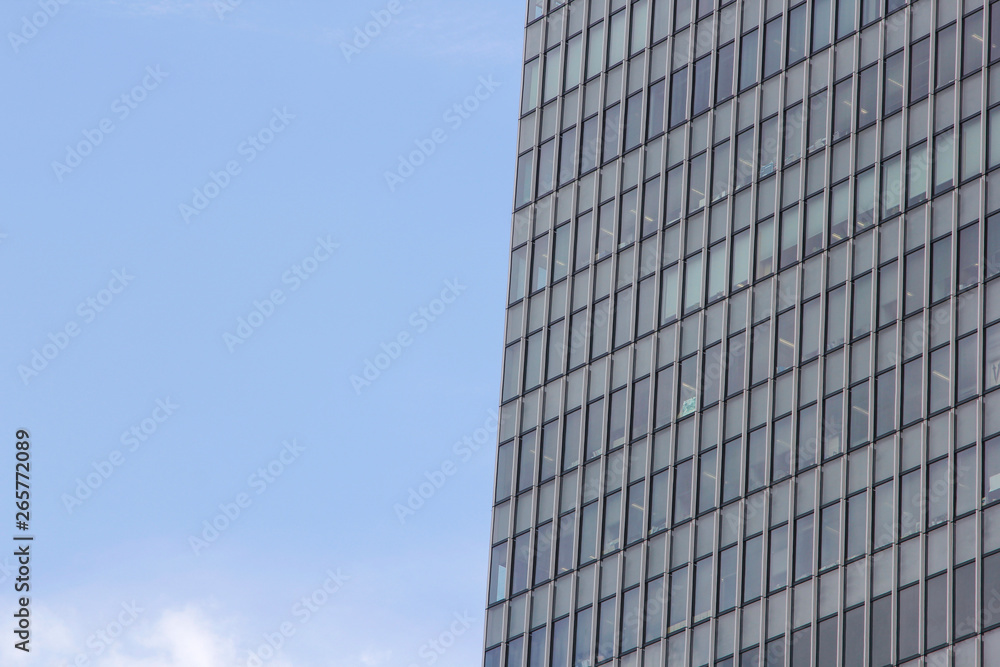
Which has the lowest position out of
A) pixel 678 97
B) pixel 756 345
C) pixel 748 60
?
pixel 756 345

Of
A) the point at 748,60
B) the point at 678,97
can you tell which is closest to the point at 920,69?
the point at 748,60

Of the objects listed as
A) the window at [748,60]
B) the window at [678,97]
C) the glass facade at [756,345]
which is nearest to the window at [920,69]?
the glass facade at [756,345]

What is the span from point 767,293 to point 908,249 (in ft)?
19.1

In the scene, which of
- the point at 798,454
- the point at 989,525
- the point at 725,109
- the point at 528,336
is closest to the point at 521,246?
the point at 528,336

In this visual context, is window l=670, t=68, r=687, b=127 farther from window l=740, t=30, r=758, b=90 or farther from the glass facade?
window l=740, t=30, r=758, b=90

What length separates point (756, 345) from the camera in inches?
2776

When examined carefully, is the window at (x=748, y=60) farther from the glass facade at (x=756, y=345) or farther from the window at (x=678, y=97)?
the window at (x=678, y=97)

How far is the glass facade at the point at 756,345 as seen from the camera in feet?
208

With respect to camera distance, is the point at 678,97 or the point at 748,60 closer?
the point at 748,60

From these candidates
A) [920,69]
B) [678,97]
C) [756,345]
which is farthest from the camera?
[678,97]

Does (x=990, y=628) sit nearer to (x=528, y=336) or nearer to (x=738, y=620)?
(x=738, y=620)

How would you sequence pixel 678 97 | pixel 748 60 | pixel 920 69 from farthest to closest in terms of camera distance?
pixel 678 97
pixel 748 60
pixel 920 69

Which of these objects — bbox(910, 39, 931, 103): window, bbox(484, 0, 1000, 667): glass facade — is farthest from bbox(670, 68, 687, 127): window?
bbox(910, 39, 931, 103): window

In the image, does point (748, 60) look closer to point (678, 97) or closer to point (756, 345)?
point (678, 97)
